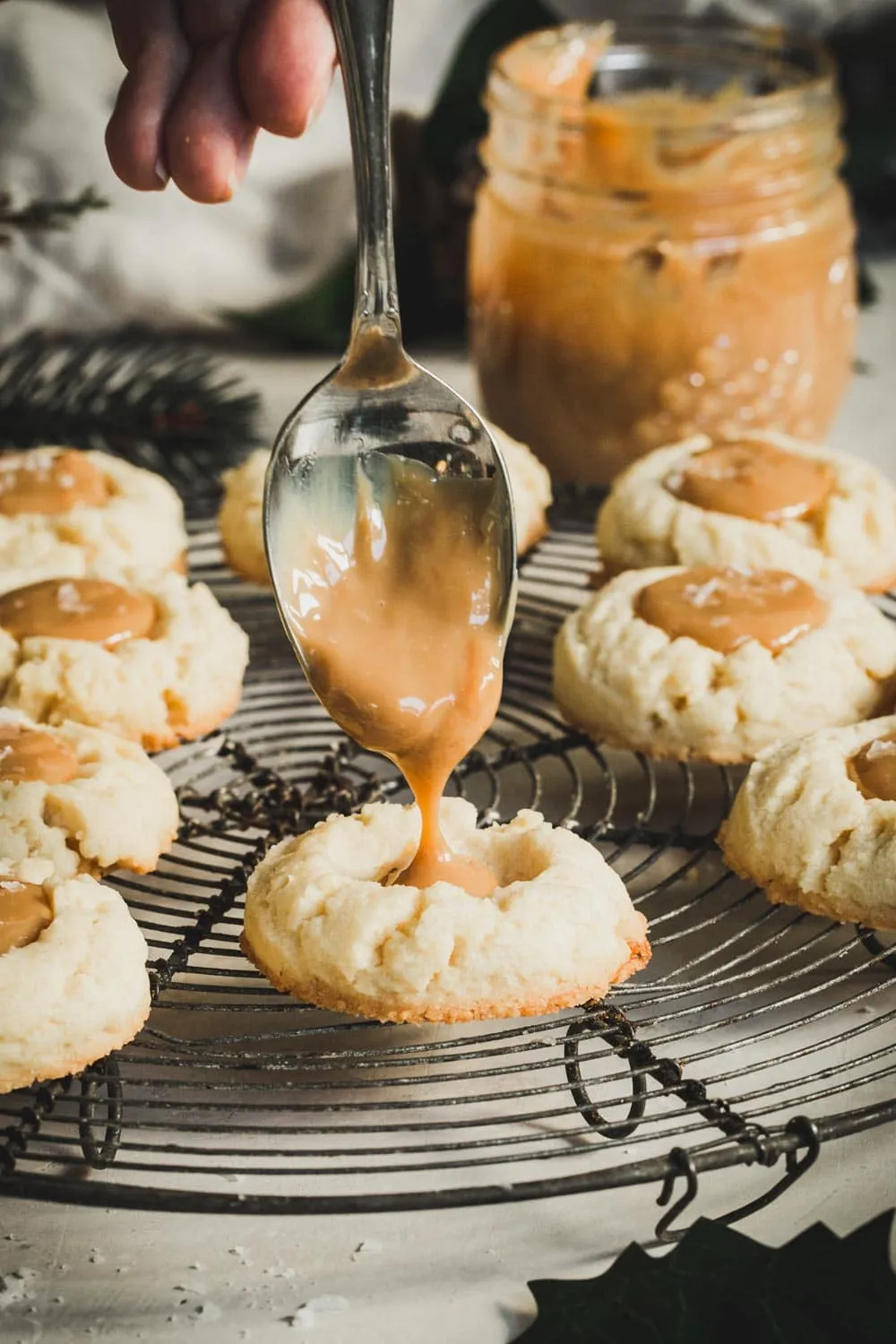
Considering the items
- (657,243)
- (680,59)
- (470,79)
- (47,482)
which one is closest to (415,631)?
(47,482)

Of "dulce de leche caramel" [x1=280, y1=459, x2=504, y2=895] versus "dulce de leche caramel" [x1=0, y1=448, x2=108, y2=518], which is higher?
"dulce de leche caramel" [x1=280, y1=459, x2=504, y2=895]

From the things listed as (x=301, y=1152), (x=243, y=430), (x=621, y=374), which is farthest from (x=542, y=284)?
(x=301, y=1152)

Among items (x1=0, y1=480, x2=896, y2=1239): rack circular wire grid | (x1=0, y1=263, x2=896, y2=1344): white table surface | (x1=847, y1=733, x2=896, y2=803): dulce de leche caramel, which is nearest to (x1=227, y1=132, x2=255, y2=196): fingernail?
(x1=0, y1=480, x2=896, y2=1239): rack circular wire grid

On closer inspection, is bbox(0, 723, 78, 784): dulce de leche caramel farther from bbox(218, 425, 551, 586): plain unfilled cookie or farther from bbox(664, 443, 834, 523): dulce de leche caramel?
bbox(664, 443, 834, 523): dulce de leche caramel

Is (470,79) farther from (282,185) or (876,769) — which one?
(876,769)

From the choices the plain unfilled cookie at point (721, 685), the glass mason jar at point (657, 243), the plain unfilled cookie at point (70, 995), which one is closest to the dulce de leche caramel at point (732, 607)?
the plain unfilled cookie at point (721, 685)

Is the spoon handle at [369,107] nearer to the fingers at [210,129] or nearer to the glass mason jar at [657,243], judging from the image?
the fingers at [210,129]
